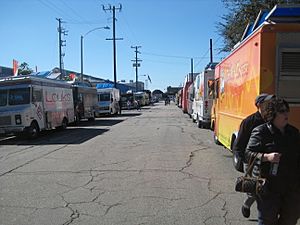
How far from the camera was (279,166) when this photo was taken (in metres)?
4.00

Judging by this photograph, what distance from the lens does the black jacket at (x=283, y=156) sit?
4012 mm

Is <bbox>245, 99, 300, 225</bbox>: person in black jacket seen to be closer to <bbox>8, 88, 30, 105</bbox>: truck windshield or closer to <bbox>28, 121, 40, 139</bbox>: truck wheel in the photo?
<bbox>28, 121, 40, 139</bbox>: truck wheel

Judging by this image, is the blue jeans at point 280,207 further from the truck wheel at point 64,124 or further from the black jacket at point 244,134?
the truck wheel at point 64,124

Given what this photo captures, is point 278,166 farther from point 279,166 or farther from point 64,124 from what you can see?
point 64,124

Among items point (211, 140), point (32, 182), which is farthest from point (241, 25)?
point (32, 182)

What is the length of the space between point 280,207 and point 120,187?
464 centimetres

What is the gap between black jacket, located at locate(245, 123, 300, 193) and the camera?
4.01m

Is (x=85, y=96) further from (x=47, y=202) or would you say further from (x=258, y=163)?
(x=258, y=163)

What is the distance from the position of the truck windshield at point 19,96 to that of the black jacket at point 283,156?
55.2 feet

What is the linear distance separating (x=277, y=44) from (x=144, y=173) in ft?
13.8

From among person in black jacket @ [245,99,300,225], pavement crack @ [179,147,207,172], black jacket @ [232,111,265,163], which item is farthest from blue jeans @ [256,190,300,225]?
pavement crack @ [179,147,207,172]

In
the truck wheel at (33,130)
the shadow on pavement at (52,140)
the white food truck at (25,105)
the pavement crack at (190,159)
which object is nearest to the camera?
the pavement crack at (190,159)

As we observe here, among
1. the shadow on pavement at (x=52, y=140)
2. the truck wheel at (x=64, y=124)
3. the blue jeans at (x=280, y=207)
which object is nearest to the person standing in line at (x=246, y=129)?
the blue jeans at (x=280, y=207)

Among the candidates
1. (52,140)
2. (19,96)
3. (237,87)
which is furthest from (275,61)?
(19,96)
